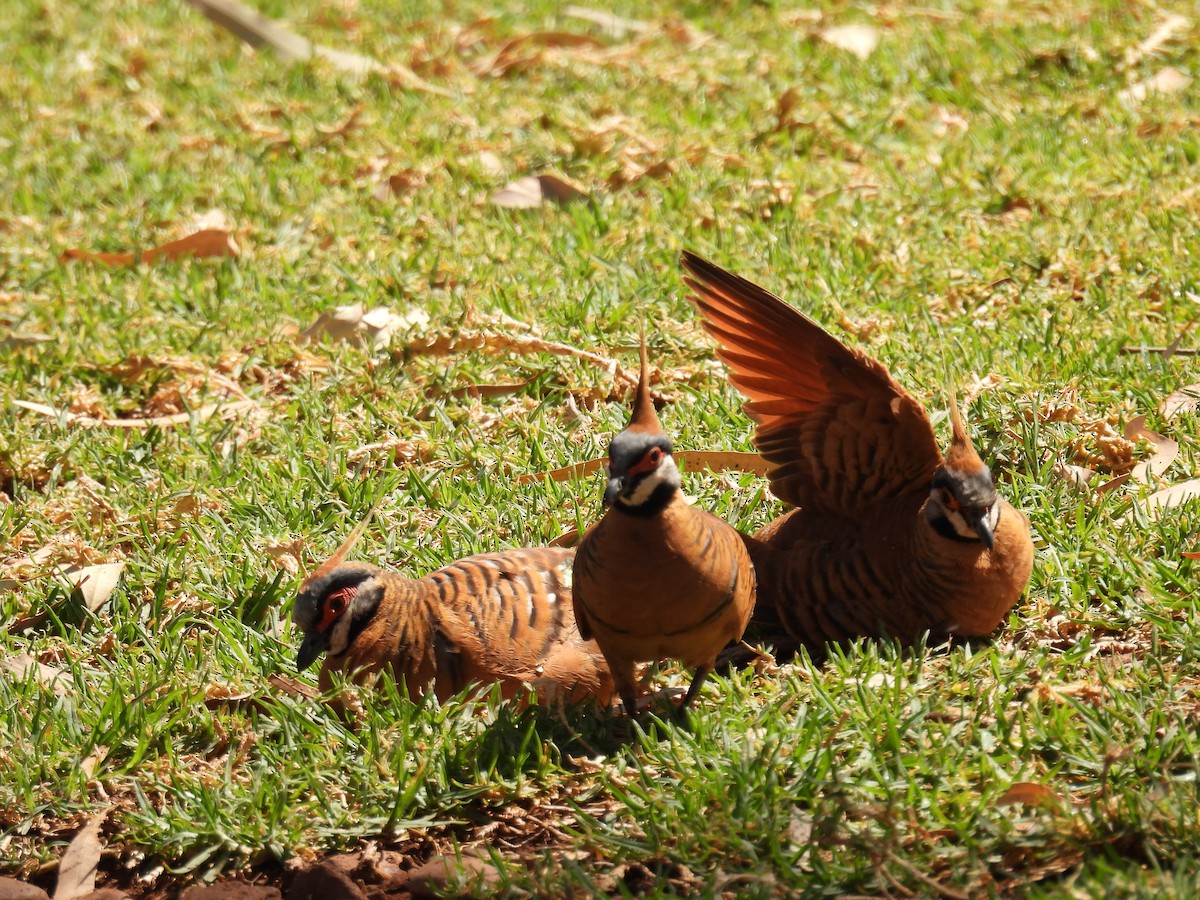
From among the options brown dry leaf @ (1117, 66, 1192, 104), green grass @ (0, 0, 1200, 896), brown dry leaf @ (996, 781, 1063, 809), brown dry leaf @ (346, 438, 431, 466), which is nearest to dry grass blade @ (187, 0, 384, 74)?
green grass @ (0, 0, 1200, 896)

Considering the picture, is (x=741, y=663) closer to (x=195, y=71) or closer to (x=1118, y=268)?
(x=1118, y=268)

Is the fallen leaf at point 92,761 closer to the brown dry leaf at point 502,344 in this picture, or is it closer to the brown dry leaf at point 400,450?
the brown dry leaf at point 400,450

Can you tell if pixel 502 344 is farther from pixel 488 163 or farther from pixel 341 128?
pixel 341 128

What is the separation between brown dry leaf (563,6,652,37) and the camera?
873 cm

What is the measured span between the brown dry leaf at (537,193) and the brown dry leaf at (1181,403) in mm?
2991

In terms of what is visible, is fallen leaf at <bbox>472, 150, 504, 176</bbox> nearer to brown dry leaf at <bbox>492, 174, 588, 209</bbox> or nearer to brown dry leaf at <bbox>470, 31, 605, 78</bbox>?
brown dry leaf at <bbox>492, 174, 588, 209</bbox>

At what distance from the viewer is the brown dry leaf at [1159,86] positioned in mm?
7092

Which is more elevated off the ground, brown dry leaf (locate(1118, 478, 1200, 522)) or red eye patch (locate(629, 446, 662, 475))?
red eye patch (locate(629, 446, 662, 475))

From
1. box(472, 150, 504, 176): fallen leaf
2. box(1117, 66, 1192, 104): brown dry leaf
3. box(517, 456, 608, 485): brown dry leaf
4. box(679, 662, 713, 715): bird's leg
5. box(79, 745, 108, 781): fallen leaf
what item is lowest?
box(79, 745, 108, 781): fallen leaf

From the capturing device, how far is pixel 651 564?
3.54m

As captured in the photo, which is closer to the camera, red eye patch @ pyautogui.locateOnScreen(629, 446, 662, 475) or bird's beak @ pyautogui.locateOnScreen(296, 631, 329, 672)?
red eye patch @ pyautogui.locateOnScreen(629, 446, 662, 475)

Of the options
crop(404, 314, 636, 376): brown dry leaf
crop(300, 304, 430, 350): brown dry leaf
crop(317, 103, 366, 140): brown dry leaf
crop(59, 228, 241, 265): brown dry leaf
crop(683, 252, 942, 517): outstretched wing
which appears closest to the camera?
crop(683, 252, 942, 517): outstretched wing

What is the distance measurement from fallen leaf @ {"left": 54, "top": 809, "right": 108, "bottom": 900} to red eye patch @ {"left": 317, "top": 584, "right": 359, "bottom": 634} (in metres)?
0.73

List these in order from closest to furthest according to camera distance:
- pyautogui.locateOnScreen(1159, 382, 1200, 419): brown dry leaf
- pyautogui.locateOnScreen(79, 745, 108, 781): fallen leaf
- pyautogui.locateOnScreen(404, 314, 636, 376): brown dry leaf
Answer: pyautogui.locateOnScreen(79, 745, 108, 781): fallen leaf < pyautogui.locateOnScreen(1159, 382, 1200, 419): brown dry leaf < pyautogui.locateOnScreen(404, 314, 636, 376): brown dry leaf
